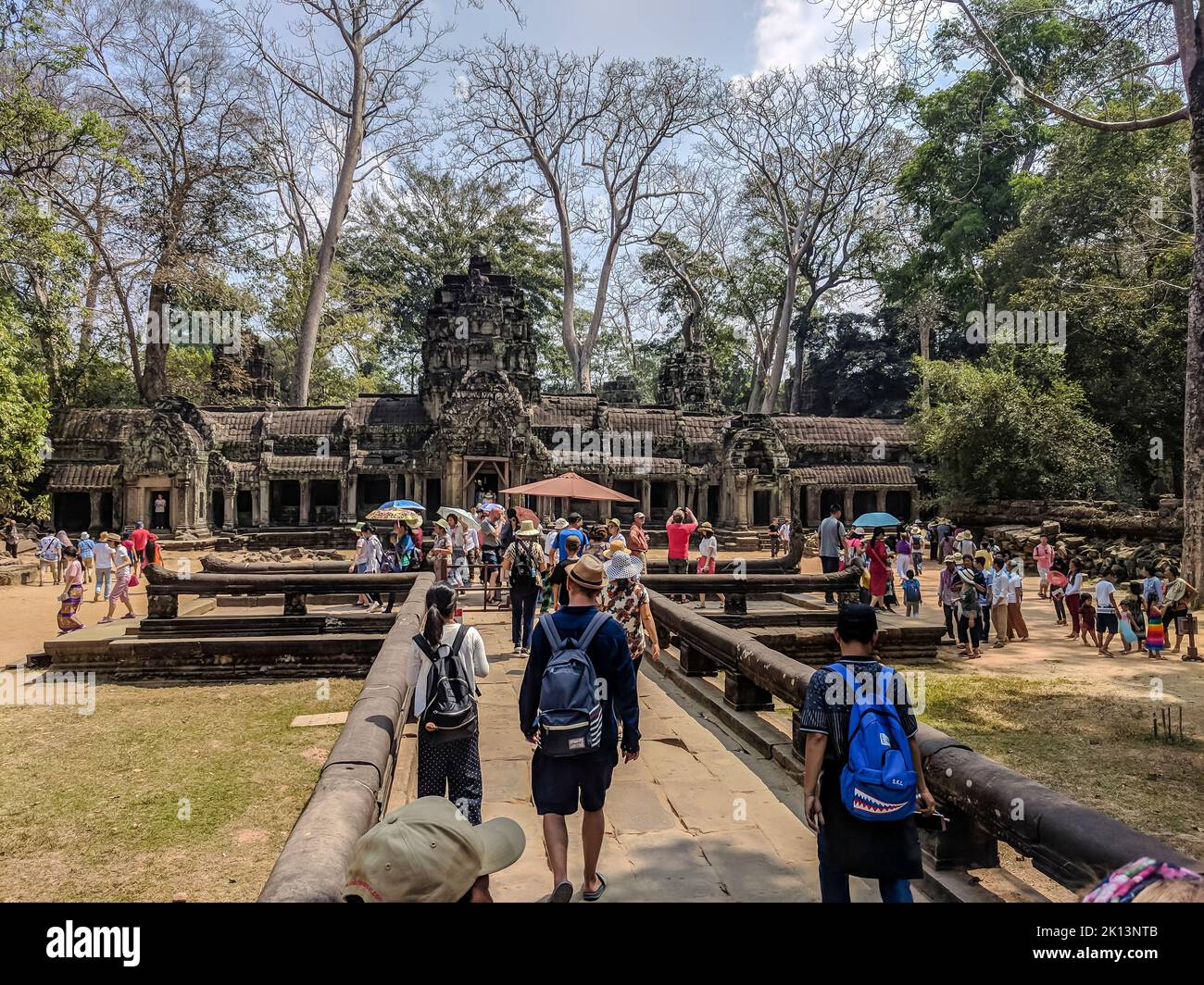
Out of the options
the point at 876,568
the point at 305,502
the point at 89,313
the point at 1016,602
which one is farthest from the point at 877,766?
the point at 89,313

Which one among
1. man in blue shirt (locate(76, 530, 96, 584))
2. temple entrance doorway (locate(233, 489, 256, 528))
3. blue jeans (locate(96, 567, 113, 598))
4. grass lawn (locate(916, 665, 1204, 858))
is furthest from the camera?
temple entrance doorway (locate(233, 489, 256, 528))

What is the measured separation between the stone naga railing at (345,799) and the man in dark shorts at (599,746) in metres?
0.73

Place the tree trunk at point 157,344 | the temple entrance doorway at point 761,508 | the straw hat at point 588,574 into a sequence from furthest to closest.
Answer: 1. the tree trunk at point 157,344
2. the temple entrance doorway at point 761,508
3. the straw hat at point 588,574

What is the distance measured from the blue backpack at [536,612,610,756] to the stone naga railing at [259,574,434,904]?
2.56ft

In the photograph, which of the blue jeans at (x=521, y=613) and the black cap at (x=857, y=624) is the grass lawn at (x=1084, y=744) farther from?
the blue jeans at (x=521, y=613)

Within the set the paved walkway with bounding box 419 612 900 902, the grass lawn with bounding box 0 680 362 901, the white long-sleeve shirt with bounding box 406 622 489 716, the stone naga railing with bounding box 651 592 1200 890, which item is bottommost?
the grass lawn with bounding box 0 680 362 901

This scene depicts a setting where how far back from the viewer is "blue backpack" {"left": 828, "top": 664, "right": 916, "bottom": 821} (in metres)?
2.66

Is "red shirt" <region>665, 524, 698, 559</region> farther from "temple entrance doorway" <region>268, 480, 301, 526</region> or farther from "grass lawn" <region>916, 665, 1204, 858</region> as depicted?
"temple entrance doorway" <region>268, 480, 301, 526</region>

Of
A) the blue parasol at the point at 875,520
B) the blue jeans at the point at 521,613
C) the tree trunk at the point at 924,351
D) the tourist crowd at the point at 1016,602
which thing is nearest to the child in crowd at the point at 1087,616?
the tourist crowd at the point at 1016,602

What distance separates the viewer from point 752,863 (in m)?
3.89

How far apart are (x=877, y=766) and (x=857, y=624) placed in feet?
1.68

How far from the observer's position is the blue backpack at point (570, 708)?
11.0ft

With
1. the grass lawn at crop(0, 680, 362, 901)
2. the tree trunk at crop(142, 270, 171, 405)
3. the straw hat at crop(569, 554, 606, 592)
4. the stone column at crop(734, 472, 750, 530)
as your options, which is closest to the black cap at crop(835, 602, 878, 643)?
the straw hat at crop(569, 554, 606, 592)

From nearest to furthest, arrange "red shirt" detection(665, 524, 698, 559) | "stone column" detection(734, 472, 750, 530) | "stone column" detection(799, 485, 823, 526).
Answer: "red shirt" detection(665, 524, 698, 559) → "stone column" detection(734, 472, 750, 530) → "stone column" detection(799, 485, 823, 526)
